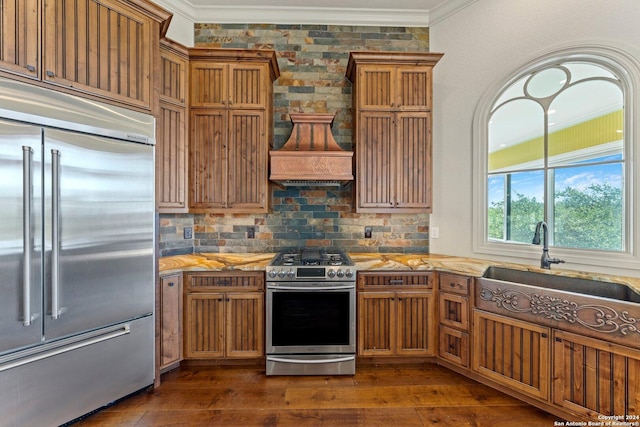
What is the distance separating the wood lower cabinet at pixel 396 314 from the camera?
8.23 ft

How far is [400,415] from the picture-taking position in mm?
1950

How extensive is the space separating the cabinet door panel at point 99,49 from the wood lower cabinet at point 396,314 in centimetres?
234

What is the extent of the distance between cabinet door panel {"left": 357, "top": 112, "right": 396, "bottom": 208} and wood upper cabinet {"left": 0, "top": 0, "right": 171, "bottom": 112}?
1.86 m

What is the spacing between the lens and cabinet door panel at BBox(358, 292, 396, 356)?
2508 mm

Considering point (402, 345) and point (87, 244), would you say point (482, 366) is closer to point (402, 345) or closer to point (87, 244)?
point (402, 345)

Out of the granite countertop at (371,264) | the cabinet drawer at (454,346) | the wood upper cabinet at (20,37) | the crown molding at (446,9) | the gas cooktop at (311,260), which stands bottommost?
the cabinet drawer at (454,346)

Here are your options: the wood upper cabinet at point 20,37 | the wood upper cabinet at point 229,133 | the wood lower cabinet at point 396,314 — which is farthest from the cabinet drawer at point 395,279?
the wood upper cabinet at point 20,37

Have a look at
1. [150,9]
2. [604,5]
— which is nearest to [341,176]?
[150,9]

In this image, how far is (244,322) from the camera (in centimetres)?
248

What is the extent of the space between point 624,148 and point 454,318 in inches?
72.6

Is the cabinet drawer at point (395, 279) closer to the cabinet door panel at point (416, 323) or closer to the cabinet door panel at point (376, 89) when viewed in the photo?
the cabinet door panel at point (416, 323)

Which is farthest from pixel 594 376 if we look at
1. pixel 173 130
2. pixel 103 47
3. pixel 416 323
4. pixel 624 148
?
pixel 103 47

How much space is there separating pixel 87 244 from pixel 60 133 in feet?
2.26

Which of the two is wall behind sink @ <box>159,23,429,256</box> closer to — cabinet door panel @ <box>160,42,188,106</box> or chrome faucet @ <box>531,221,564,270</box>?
cabinet door panel @ <box>160,42,188,106</box>
